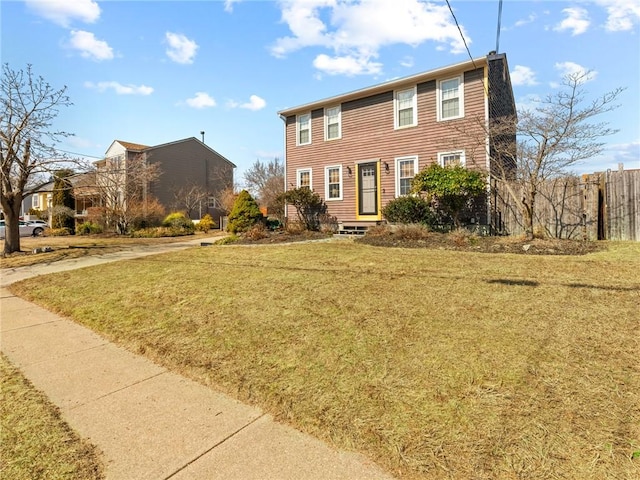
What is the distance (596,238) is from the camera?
31.1ft

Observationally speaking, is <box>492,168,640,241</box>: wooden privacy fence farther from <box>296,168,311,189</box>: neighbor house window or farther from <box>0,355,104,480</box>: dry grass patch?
<box>0,355,104,480</box>: dry grass patch

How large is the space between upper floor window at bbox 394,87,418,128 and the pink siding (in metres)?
0.19

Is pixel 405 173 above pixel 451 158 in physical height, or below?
below

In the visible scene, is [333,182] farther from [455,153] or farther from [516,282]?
[516,282]

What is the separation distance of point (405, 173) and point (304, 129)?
557cm

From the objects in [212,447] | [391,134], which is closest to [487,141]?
[391,134]

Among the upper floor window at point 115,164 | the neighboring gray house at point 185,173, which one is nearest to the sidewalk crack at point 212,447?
the upper floor window at point 115,164

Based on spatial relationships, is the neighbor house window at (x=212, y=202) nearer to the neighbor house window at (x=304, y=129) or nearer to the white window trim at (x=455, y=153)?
the neighbor house window at (x=304, y=129)

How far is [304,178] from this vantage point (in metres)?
16.0

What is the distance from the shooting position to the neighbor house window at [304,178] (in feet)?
51.7

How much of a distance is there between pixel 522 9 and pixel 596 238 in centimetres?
657

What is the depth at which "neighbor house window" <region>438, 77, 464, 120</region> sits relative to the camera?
11875 millimetres

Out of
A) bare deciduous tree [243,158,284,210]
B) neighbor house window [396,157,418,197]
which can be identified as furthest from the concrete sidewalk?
bare deciduous tree [243,158,284,210]

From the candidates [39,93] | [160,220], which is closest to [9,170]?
[39,93]
